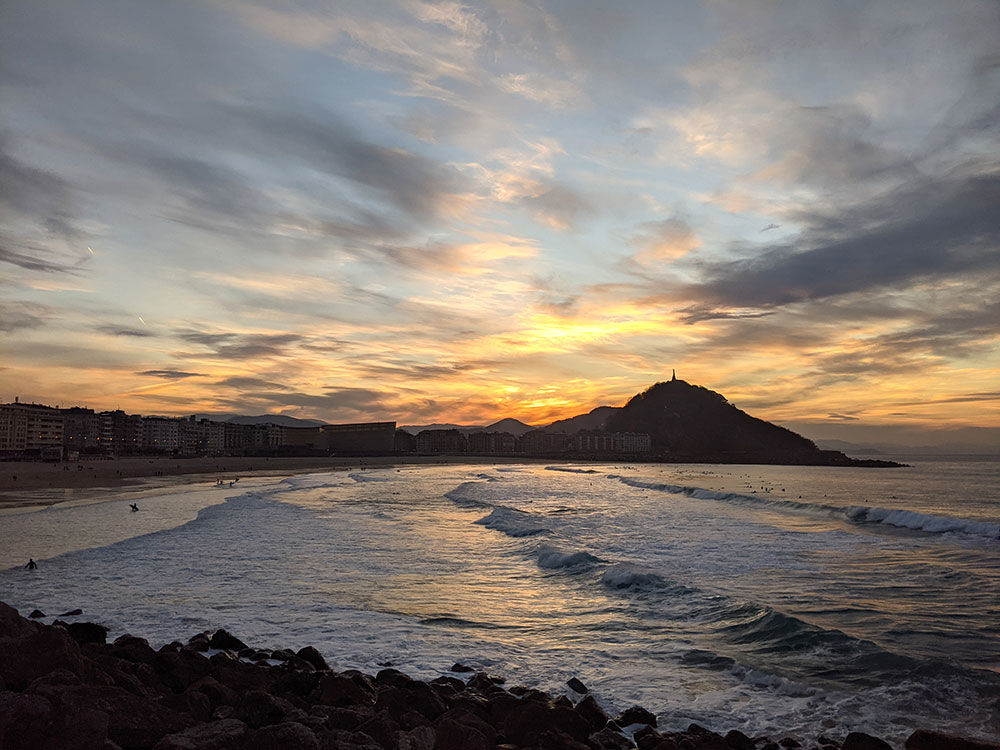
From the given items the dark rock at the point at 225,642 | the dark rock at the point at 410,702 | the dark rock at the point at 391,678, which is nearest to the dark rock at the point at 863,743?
the dark rock at the point at 410,702

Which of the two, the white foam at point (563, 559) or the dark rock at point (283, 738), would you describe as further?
the white foam at point (563, 559)

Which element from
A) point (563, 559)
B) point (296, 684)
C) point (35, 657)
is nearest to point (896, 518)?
point (563, 559)

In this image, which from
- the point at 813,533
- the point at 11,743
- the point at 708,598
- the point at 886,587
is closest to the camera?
the point at 11,743

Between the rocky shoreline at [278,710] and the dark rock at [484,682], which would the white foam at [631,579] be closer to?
the rocky shoreline at [278,710]

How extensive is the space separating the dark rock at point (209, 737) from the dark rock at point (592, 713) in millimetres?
4027

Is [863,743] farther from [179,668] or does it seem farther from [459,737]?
[179,668]

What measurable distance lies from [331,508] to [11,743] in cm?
3129

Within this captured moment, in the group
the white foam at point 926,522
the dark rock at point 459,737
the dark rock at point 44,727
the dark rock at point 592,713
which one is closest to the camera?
the dark rock at point 44,727

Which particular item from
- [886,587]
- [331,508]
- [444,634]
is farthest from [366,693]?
[331,508]

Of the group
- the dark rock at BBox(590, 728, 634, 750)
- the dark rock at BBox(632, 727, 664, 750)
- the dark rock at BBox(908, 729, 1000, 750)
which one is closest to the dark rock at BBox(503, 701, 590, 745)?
the dark rock at BBox(590, 728, 634, 750)

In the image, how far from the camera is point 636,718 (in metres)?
7.84

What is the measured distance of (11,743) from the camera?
5.34 meters

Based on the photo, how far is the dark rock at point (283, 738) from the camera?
573 cm

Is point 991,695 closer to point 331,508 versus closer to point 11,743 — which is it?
point 11,743
